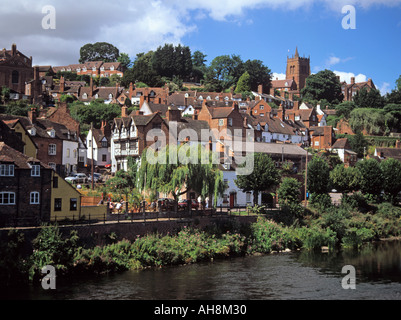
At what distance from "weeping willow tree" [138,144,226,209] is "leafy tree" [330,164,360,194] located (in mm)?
21547

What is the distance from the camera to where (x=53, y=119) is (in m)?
71.1

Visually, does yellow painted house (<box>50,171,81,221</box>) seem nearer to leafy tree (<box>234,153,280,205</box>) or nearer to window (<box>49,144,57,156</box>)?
leafy tree (<box>234,153,280,205</box>)

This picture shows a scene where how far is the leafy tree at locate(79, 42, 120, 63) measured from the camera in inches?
6492

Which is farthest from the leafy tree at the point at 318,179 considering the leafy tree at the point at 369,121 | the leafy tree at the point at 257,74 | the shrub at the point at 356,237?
the leafy tree at the point at 257,74

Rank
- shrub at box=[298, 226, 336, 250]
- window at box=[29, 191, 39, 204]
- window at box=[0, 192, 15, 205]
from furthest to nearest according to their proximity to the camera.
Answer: shrub at box=[298, 226, 336, 250]
window at box=[29, 191, 39, 204]
window at box=[0, 192, 15, 205]

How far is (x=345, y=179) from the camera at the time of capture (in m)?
59.4

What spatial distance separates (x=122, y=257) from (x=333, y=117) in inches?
3619

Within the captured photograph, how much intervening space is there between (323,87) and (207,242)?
348 ft

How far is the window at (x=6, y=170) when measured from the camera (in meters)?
34.0

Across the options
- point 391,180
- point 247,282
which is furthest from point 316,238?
point 391,180

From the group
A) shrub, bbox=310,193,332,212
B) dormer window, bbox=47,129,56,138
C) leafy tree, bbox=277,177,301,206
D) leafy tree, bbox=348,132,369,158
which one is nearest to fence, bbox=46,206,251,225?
leafy tree, bbox=277,177,301,206

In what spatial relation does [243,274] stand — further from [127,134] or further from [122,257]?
[127,134]

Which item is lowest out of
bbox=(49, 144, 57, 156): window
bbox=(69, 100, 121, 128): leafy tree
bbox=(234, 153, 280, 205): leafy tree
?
bbox=(234, 153, 280, 205): leafy tree
